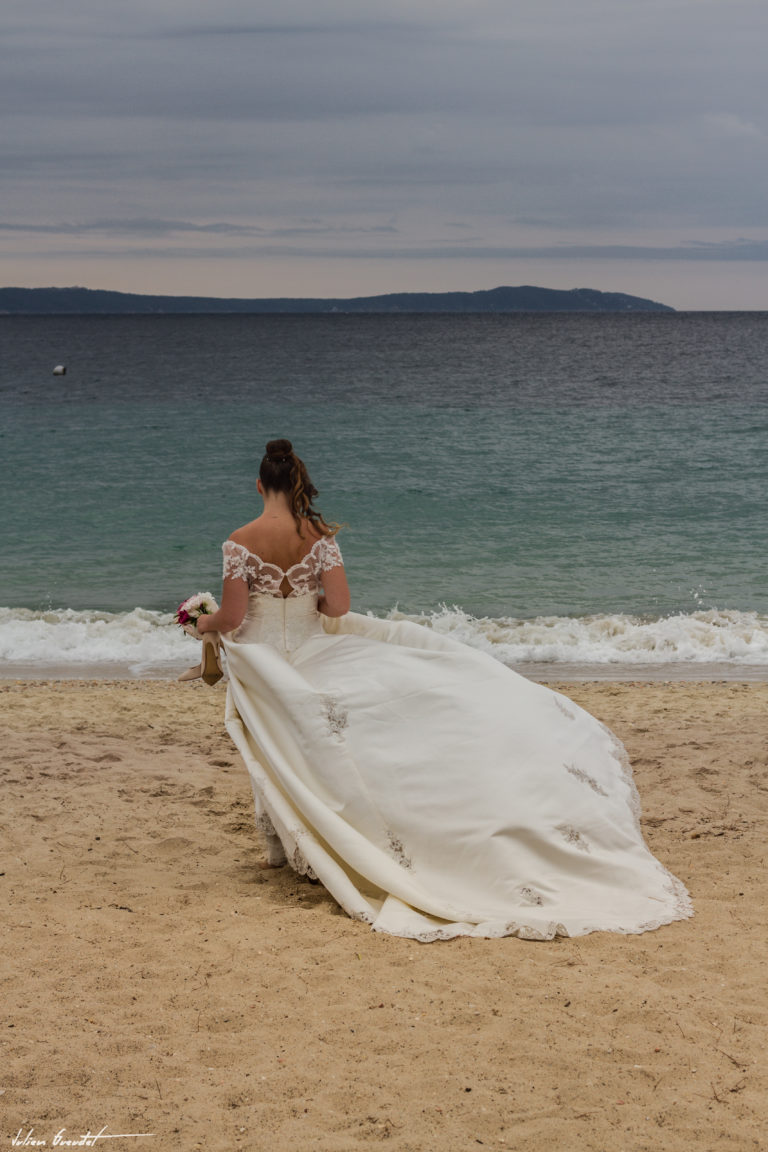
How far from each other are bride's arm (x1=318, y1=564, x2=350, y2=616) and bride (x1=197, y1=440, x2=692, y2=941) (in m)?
0.01

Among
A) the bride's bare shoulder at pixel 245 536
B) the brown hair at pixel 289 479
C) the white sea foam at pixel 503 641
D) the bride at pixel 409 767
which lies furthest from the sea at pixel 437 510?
the bride's bare shoulder at pixel 245 536

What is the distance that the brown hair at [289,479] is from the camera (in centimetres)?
539

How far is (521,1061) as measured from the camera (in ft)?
12.2

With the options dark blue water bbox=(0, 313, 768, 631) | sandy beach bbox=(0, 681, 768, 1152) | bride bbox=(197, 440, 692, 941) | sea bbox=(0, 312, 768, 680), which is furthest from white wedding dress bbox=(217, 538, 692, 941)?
dark blue water bbox=(0, 313, 768, 631)

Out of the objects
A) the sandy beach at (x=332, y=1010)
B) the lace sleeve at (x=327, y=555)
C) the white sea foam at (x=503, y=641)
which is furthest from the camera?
the white sea foam at (x=503, y=641)

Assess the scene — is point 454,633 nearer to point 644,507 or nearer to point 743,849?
point 743,849

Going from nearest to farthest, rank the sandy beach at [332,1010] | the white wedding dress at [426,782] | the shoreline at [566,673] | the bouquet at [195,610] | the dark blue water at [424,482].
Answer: the sandy beach at [332,1010] < the white wedding dress at [426,782] < the bouquet at [195,610] < the shoreline at [566,673] < the dark blue water at [424,482]

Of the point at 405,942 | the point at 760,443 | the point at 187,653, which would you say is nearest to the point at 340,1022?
the point at 405,942

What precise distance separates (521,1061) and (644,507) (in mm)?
19366

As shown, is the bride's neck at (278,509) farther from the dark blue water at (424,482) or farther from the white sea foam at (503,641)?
the dark blue water at (424,482)

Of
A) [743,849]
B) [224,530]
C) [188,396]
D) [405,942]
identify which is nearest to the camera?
[405,942]

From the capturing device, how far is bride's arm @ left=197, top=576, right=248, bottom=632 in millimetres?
5430

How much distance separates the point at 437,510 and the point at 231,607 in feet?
54.8

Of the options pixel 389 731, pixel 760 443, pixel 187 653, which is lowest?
pixel 187 653
